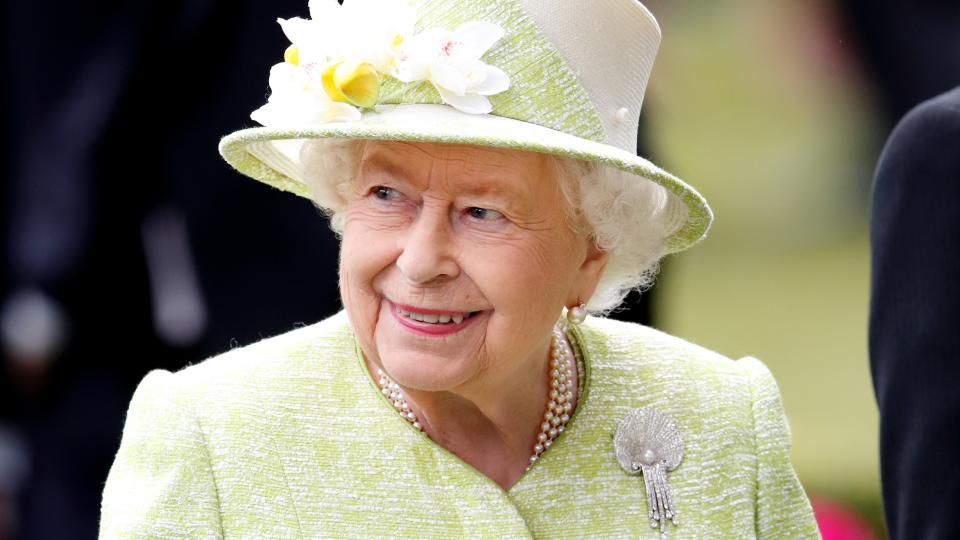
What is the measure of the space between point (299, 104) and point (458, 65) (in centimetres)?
30

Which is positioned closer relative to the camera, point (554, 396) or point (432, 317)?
point (432, 317)

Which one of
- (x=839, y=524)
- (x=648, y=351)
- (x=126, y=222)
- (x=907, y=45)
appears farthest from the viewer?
(x=907, y=45)

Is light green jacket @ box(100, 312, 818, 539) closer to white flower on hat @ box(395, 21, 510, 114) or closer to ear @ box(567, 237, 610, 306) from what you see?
ear @ box(567, 237, 610, 306)

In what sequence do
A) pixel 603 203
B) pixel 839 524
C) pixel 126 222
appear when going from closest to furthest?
pixel 603 203 → pixel 126 222 → pixel 839 524

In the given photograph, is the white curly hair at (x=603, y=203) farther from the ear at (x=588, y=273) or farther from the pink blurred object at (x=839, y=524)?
the pink blurred object at (x=839, y=524)

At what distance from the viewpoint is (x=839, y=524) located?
6.93 m

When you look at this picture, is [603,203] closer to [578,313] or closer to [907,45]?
[578,313]

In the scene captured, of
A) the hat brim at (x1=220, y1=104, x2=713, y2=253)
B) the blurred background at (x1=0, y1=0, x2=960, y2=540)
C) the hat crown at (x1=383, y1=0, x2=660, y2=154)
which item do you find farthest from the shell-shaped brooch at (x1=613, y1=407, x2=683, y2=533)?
the blurred background at (x1=0, y1=0, x2=960, y2=540)

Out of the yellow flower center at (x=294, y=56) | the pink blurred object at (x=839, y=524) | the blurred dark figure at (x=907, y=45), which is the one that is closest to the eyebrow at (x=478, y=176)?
the yellow flower center at (x=294, y=56)

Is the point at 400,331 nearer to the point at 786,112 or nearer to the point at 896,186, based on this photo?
the point at 896,186

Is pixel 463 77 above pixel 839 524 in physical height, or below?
above

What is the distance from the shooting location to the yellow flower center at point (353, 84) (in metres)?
3.25

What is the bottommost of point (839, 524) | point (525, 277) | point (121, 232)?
point (839, 524)

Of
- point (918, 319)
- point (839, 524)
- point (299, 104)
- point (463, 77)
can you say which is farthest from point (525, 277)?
point (839, 524)
